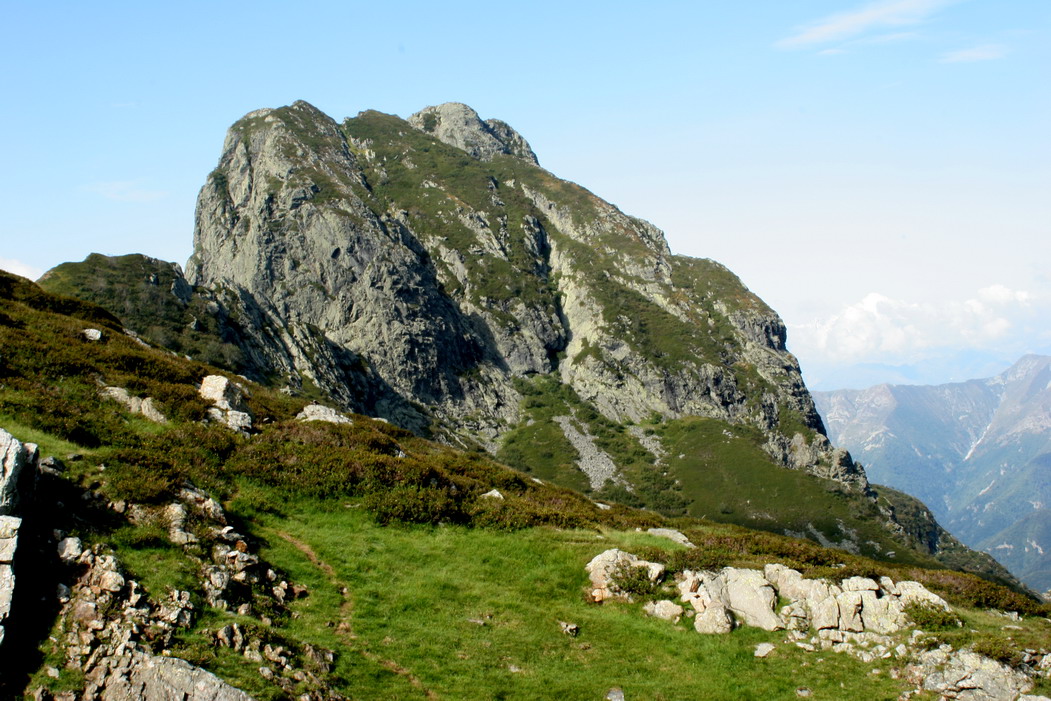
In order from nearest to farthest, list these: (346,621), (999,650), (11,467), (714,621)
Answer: (11,467) < (999,650) < (346,621) < (714,621)

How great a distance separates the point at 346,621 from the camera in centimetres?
1638

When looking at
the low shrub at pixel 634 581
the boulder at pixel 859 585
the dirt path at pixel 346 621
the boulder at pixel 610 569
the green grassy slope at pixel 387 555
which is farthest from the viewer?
the boulder at pixel 610 569

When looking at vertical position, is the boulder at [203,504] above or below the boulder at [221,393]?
below

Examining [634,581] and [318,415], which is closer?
[634,581]

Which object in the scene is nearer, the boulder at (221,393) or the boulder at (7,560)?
the boulder at (7,560)

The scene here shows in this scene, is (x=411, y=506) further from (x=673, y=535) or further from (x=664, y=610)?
(x=673, y=535)

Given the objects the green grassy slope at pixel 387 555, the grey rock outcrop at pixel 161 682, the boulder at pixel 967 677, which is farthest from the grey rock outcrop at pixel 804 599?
the grey rock outcrop at pixel 161 682

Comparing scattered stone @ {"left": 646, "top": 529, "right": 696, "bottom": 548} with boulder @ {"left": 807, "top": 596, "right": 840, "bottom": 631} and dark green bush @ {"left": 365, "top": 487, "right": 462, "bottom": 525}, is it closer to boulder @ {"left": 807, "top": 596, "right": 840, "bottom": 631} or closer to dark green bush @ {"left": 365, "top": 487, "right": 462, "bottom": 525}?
boulder @ {"left": 807, "top": 596, "right": 840, "bottom": 631}

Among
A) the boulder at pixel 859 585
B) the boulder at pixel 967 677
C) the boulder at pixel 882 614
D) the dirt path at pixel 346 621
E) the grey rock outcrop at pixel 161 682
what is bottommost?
the grey rock outcrop at pixel 161 682

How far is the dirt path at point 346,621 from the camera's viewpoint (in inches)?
580

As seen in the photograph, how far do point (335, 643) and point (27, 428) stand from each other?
40.5 feet

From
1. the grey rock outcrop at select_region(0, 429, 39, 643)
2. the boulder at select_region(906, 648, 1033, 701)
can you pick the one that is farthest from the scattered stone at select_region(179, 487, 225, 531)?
the boulder at select_region(906, 648, 1033, 701)

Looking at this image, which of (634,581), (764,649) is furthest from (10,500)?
(764,649)

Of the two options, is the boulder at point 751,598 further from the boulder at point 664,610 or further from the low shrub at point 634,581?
the low shrub at point 634,581
